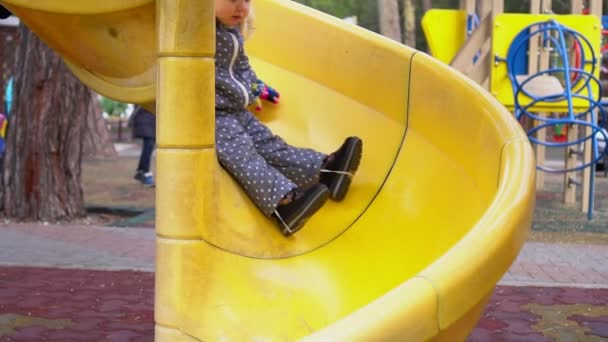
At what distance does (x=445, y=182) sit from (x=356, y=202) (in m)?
0.34

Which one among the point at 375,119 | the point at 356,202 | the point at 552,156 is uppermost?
the point at 375,119

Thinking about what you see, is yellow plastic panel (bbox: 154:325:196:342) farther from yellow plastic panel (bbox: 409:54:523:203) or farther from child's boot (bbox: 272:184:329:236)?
yellow plastic panel (bbox: 409:54:523:203)

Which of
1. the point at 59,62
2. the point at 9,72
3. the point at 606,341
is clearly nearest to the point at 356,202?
the point at 606,341

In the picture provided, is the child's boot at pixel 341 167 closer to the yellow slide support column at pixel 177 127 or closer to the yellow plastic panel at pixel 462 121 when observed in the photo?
the yellow plastic panel at pixel 462 121

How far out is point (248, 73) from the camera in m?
3.34

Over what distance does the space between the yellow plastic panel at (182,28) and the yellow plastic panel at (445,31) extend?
6.95 metres

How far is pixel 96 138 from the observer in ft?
51.1

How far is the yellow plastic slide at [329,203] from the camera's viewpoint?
2.20 meters

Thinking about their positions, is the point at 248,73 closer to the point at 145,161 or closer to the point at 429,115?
the point at 429,115

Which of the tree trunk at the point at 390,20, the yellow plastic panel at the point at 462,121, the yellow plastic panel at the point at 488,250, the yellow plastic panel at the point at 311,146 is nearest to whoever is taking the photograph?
the yellow plastic panel at the point at 488,250

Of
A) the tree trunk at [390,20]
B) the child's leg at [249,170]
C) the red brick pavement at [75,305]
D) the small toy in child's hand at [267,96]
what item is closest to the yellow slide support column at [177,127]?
the child's leg at [249,170]

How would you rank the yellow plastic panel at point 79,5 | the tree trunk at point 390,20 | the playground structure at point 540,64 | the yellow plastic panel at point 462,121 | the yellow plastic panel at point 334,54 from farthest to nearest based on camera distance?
the tree trunk at point 390,20, the playground structure at point 540,64, the yellow plastic panel at point 334,54, the yellow plastic panel at point 462,121, the yellow plastic panel at point 79,5

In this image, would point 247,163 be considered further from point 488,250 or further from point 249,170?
point 488,250

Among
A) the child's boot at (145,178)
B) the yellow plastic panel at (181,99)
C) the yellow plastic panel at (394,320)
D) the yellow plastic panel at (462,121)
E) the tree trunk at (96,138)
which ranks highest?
the yellow plastic panel at (181,99)
